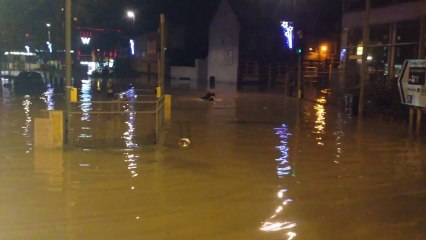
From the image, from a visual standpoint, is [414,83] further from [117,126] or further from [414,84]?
Answer: [117,126]

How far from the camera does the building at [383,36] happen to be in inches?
1163

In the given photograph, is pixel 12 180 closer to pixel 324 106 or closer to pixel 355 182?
pixel 355 182

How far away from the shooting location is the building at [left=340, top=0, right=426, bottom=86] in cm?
2955

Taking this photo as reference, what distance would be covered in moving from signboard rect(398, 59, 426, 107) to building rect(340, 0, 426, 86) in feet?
32.4

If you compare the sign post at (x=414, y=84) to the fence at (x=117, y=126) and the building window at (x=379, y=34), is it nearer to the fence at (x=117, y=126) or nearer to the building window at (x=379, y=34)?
the fence at (x=117, y=126)

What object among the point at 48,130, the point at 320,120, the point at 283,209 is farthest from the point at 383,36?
the point at 283,209

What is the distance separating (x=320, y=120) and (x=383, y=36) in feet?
49.7

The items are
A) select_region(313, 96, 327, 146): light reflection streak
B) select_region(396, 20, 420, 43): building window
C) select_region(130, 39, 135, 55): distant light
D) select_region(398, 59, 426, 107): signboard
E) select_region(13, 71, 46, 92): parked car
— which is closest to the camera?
select_region(313, 96, 327, 146): light reflection streak

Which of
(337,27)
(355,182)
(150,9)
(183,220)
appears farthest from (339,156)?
(150,9)

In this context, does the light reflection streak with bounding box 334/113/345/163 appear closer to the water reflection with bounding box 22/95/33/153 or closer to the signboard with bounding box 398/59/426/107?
the signboard with bounding box 398/59/426/107

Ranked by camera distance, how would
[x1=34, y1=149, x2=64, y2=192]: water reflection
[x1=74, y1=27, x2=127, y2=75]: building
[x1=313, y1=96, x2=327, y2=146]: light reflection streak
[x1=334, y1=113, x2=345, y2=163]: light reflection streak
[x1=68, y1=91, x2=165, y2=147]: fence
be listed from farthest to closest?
[x1=74, y1=27, x2=127, y2=75]: building
[x1=313, y1=96, x2=327, y2=146]: light reflection streak
[x1=68, y1=91, x2=165, y2=147]: fence
[x1=334, y1=113, x2=345, y2=163]: light reflection streak
[x1=34, y1=149, x2=64, y2=192]: water reflection

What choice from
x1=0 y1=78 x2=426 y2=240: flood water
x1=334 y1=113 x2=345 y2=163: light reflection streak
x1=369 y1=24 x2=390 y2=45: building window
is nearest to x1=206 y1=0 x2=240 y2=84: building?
x1=369 y1=24 x2=390 y2=45: building window

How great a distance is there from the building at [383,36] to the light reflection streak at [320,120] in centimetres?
325

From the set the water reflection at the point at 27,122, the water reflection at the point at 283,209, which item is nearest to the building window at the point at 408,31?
the water reflection at the point at 283,209
